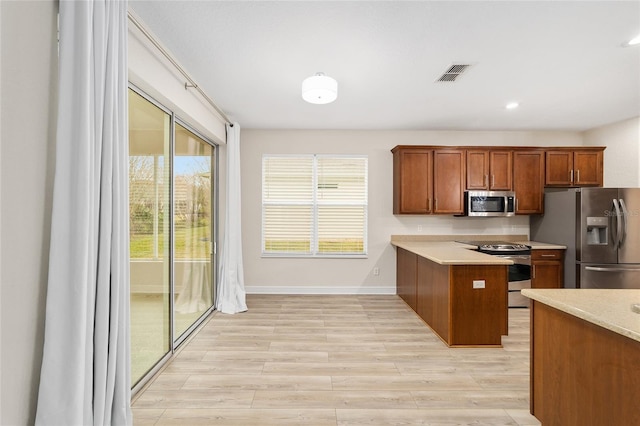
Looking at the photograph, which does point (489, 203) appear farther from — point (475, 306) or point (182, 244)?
point (182, 244)

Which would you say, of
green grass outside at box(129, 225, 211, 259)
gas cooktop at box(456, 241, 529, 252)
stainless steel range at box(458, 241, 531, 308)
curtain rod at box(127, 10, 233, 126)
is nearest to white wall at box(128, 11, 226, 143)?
curtain rod at box(127, 10, 233, 126)

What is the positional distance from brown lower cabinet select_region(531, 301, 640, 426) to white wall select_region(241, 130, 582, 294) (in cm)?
334

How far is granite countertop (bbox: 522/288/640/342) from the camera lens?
4.42 feet

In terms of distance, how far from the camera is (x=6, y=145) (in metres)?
1.08

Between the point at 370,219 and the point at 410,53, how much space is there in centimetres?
298

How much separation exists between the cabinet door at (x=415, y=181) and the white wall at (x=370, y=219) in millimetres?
394

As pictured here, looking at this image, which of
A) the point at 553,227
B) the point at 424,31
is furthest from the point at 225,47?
the point at 553,227

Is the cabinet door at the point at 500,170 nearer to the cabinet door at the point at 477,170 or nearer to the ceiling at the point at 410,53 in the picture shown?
the cabinet door at the point at 477,170

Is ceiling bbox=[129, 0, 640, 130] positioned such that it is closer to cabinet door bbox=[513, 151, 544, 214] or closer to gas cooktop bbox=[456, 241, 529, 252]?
cabinet door bbox=[513, 151, 544, 214]

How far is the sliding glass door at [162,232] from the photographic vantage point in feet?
8.34

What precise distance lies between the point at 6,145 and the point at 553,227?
5939 millimetres

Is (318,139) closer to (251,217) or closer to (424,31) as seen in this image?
(251,217)

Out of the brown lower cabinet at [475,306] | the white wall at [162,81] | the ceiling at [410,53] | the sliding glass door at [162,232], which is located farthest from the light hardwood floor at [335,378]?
the ceiling at [410,53]

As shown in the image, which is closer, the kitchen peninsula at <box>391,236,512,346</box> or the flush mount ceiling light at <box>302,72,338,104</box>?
the flush mount ceiling light at <box>302,72,338,104</box>
